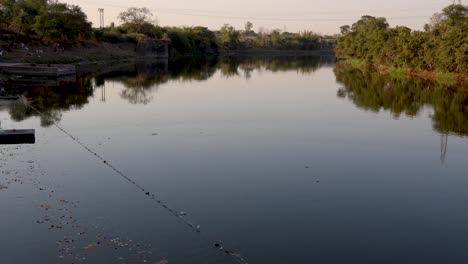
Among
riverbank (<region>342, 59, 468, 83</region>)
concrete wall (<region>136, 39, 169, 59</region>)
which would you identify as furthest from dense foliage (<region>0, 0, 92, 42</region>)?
riverbank (<region>342, 59, 468, 83</region>)

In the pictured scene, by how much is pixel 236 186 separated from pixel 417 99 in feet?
140

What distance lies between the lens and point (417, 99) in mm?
56531

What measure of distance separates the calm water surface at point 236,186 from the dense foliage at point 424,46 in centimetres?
3913

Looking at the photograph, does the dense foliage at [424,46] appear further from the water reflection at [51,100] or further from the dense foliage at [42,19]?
the dense foliage at [42,19]

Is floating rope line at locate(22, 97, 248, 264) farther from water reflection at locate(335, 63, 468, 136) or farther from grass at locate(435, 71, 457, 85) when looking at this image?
grass at locate(435, 71, 457, 85)

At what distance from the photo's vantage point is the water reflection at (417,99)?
41.8 metres

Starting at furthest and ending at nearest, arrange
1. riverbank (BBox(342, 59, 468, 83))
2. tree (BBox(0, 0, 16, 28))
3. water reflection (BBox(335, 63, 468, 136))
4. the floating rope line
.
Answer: tree (BBox(0, 0, 16, 28))
riverbank (BBox(342, 59, 468, 83))
water reflection (BBox(335, 63, 468, 136))
the floating rope line

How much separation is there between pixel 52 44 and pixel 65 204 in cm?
9616

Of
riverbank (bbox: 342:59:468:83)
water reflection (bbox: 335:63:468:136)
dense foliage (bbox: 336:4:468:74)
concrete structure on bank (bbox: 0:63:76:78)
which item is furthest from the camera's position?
riverbank (bbox: 342:59:468:83)

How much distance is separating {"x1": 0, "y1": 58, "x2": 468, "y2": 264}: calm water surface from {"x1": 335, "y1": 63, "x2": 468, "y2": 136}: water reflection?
27.9 inches

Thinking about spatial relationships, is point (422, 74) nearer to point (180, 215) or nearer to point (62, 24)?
point (62, 24)

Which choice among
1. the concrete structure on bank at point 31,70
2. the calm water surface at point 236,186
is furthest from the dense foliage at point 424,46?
the concrete structure on bank at point 31,70

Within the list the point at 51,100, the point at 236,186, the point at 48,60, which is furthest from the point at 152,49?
the point at 236,186

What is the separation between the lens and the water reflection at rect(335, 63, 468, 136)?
1647 inches
